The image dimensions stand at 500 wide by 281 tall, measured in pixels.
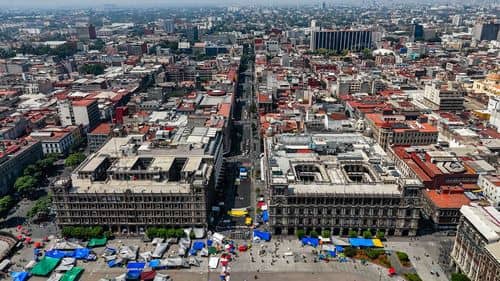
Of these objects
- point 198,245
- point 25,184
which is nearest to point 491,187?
point 198,245

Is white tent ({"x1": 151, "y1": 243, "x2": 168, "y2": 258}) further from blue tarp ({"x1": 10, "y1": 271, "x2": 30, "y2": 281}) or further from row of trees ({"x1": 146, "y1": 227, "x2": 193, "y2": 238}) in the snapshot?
blue tarp ({"x1": 10, "y1": 271, "x2": 30, "y2": 281})

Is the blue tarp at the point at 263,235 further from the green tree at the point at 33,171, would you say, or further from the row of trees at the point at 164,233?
the green tree at the point at 33,171

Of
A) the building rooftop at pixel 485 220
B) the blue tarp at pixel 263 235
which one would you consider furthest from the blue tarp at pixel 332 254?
the building rooftop at pixel 485 220

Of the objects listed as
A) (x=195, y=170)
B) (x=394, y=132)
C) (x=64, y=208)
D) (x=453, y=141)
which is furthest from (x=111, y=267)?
(x=453, y=141)

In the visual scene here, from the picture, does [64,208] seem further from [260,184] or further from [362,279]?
[362,279]

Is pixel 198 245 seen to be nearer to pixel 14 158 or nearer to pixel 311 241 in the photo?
pixel 311 241

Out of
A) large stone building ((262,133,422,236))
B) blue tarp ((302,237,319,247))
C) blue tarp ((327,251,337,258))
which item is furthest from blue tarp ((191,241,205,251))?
blue tarp ((327,251,337,258))

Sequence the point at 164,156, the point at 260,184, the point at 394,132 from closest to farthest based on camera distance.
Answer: the point at 164,156
the point at 260,184
the point at 394,132
